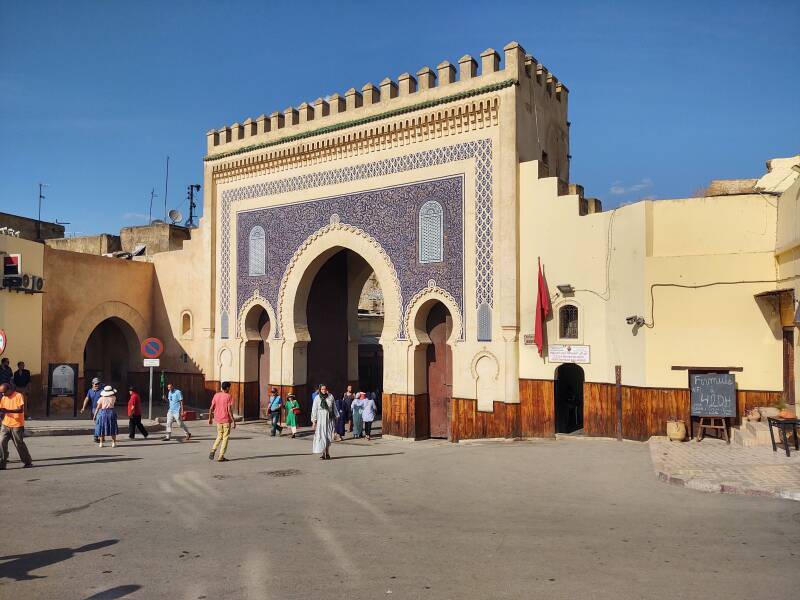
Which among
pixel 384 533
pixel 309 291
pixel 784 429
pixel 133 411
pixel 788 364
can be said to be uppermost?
pixel 309 291

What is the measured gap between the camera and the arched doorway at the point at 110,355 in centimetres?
2306

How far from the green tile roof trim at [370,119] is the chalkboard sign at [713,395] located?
24.2ft

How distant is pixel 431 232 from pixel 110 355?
13548 millimetres

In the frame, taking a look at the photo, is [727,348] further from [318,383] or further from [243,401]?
[243,401]

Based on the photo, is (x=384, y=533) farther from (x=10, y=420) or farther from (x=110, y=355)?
(x=110, y=355)

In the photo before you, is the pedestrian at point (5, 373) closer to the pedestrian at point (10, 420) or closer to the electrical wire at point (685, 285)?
the pedestrian at point (10, 420)

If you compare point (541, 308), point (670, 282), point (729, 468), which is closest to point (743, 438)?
point (729, 468)

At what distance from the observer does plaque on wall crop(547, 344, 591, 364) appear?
13938 millimetres

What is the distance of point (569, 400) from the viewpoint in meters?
17.1

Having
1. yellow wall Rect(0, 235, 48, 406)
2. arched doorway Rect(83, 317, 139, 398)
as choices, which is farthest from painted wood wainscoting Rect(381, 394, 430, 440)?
arched doorway Rect(83, 317, 139, 398)

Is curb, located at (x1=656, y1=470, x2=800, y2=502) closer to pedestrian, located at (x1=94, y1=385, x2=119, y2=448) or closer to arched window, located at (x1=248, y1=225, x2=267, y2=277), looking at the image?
pedestrian, located at (x1=94, y1=385, x2=119, y2=448)

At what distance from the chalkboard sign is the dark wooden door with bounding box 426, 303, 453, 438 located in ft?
20.0

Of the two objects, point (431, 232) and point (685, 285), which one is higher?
point (431, 232)

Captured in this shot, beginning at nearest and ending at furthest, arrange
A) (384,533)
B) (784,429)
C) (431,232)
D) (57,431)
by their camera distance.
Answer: (384,533) < (784,429) < (57,431) < (431,232)
